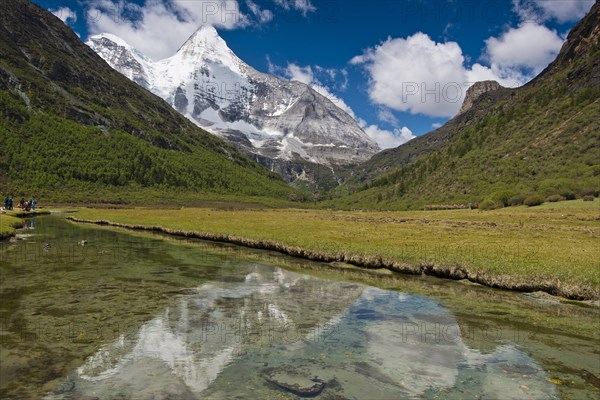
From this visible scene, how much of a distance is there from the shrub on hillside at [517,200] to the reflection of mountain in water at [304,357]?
10455 cm

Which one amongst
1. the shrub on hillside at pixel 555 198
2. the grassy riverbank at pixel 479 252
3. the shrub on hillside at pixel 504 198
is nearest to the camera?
the grassy riverbank at pixel 479 252

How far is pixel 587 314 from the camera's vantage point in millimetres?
24188

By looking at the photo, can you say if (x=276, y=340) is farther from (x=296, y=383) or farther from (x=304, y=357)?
(x=296, y=383)

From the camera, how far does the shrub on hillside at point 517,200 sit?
115m

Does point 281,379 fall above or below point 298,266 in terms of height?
below

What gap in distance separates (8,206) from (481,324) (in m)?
110

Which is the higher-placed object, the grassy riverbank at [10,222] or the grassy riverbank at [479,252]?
the grassy riverbank at [479,252]

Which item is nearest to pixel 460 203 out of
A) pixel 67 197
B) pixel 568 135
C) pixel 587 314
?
pixel 568 135

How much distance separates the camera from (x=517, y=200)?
116062 mm

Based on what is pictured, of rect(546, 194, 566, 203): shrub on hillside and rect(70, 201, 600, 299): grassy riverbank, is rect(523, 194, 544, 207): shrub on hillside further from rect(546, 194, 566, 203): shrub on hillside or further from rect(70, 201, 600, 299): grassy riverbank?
rect(70, 201, 600, 299): grassy riverbank

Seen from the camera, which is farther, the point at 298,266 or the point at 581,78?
the point at 581,78

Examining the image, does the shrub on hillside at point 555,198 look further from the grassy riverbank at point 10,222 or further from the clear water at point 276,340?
the grassy riverbank at point 10,222

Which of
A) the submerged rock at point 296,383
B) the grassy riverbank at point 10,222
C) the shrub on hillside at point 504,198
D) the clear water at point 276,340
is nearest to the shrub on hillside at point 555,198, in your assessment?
the shrub on hillside at point 504,198

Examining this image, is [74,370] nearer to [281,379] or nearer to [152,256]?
[281,379]
